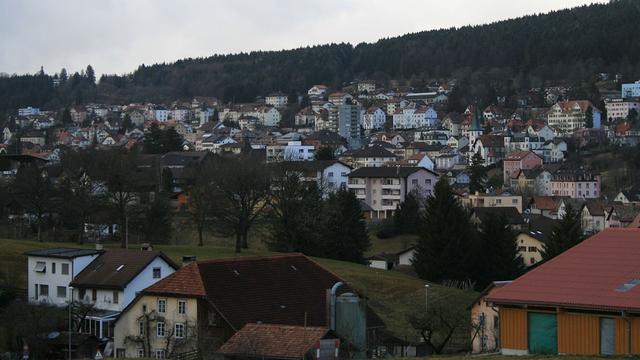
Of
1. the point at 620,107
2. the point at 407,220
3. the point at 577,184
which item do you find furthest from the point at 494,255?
the point at 620,107

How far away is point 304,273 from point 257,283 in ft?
6.62

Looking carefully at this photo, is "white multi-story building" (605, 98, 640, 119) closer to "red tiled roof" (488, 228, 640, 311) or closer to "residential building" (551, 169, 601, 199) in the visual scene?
"residential building" (551, 169, 601, 199)

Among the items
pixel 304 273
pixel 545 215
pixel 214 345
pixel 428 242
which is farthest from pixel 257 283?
pixel 545 215

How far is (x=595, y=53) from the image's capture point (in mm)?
184875

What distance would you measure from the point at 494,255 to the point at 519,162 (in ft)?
234

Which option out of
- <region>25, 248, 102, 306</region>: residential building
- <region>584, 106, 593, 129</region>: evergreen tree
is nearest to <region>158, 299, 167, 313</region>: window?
<region>25, 248, 102, 306</region>: residential building

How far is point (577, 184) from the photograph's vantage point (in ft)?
344

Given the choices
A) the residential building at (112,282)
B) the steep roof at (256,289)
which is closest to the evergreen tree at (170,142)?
the residential building at (112,282)

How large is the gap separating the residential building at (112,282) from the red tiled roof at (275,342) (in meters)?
9.40

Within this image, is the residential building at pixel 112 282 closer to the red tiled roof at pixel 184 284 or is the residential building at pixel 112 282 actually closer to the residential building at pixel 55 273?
the residential building at pixel 55 273

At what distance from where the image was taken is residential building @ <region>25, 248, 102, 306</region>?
112 ft

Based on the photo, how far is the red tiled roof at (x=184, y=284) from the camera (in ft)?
90.8

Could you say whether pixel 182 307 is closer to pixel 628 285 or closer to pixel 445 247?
pixel 628 285

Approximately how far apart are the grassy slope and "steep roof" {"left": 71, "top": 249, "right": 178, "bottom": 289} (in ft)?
11.6
